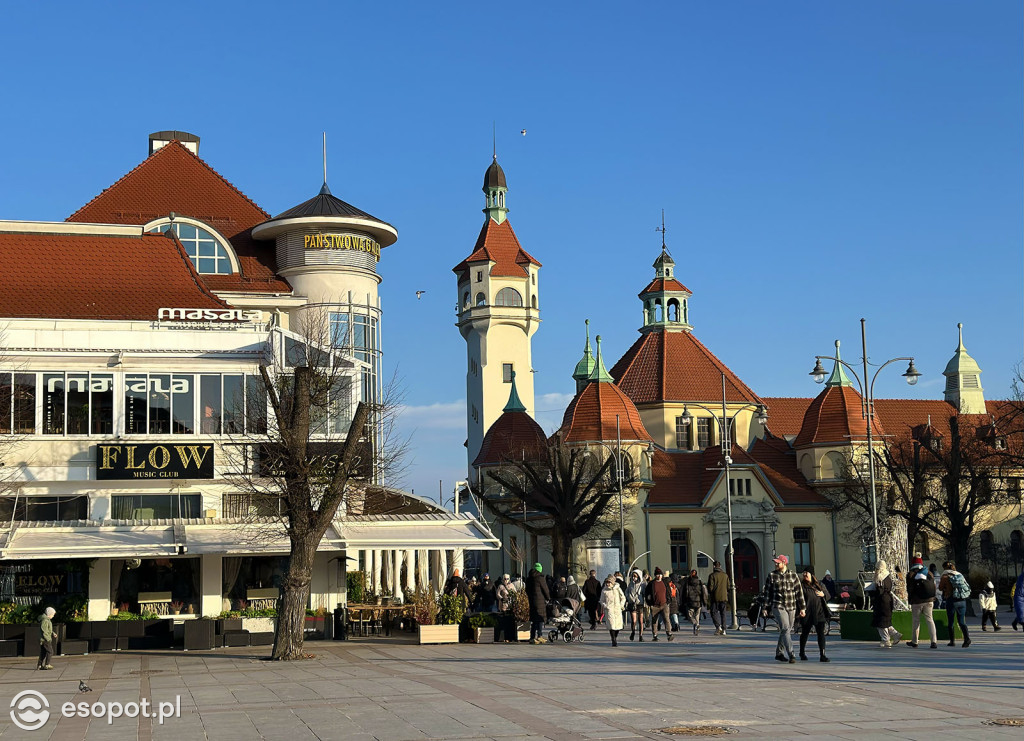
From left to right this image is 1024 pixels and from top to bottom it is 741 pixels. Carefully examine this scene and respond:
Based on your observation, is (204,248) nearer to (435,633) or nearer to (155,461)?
(155,461)

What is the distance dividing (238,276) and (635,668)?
Answer: 33.3 metres

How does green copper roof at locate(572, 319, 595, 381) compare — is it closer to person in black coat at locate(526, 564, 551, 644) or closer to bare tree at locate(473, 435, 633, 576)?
bare tree at locate(473, 435, 633, 576)

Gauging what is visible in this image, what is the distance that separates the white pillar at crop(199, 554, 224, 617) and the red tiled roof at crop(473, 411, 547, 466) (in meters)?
40.8

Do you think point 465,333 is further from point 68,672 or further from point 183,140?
point 68,672

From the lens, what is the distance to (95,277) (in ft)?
147

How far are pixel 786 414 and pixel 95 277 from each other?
2267 inches

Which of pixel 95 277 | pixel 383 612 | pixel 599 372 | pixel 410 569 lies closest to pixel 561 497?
pixel 410 569

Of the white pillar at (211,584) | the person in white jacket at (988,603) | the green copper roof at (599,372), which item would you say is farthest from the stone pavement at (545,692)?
the green copper roof at (599,372)

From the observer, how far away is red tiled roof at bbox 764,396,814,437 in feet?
294

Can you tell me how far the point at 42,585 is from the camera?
3281 centimetres

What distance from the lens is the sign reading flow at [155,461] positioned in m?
34.4

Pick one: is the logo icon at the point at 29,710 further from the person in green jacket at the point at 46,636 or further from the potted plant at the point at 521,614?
the potted plant at the point at 521,614

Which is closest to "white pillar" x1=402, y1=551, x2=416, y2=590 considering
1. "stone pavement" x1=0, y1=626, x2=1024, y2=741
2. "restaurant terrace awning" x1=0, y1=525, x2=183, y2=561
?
"restaurant terrace awning" x1=0, y1=525, x2=183, y2=561

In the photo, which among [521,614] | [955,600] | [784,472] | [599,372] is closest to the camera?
[955,600]
